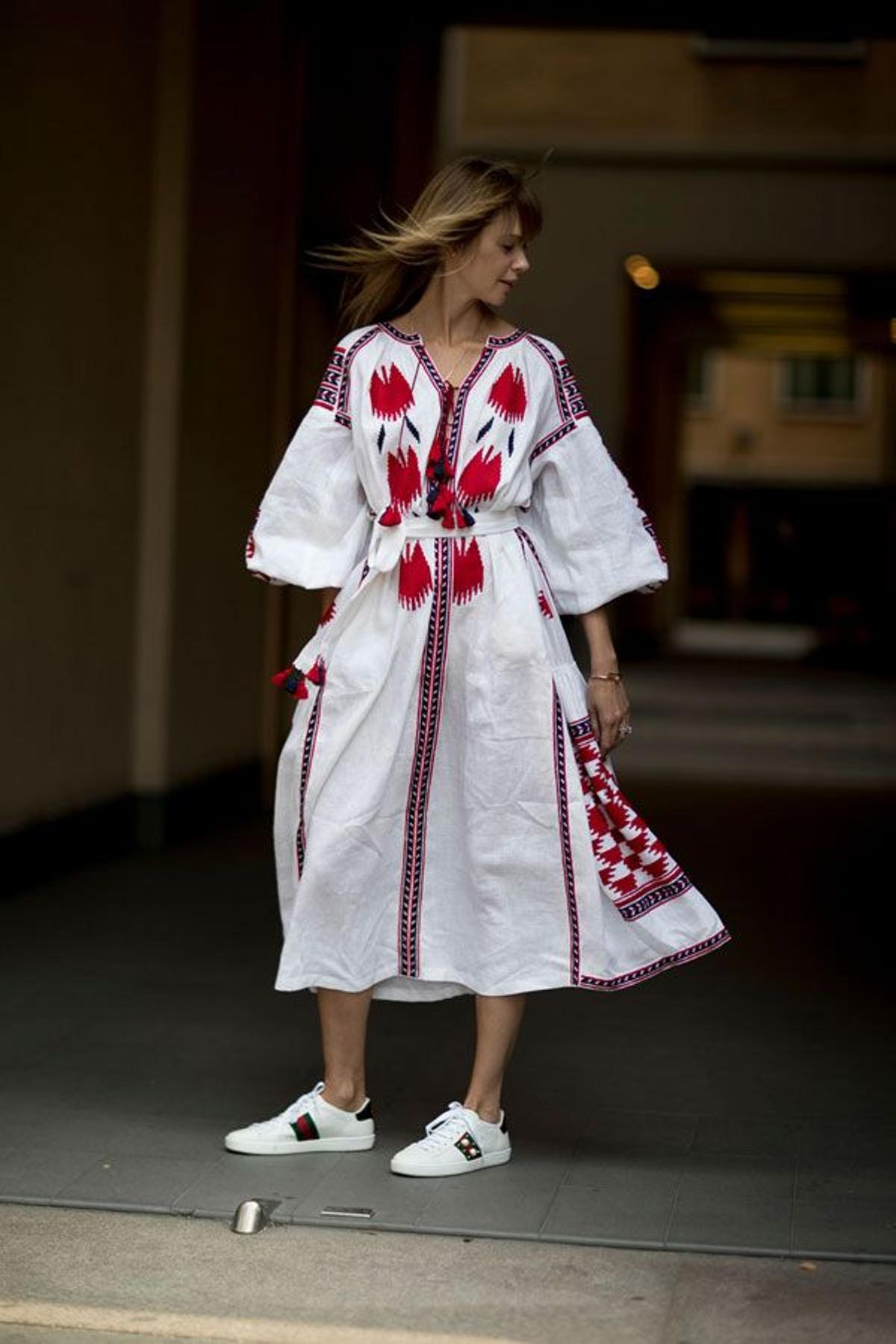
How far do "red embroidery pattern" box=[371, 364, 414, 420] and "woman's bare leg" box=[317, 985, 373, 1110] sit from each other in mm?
1111

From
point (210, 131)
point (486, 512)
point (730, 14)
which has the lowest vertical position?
point (486, 512)

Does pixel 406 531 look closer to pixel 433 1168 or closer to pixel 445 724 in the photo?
pixel 445 724

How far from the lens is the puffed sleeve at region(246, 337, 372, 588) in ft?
13.8

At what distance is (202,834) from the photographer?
28.9 feet

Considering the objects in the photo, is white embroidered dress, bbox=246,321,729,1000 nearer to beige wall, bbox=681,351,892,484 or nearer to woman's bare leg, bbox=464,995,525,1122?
woman's bare leg, bbox=464,995,525,1122

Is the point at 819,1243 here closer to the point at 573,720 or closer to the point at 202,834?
the point at 573,720

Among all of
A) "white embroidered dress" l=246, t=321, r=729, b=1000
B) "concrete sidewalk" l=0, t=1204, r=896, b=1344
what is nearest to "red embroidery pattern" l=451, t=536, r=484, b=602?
"white embroidered dress" l=246, t=321, r=729, b=1000

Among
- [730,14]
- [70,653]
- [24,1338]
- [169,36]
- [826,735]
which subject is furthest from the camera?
[826,735]

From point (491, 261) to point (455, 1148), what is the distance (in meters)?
1.69

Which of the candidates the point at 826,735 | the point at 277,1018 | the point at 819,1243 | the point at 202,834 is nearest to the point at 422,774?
the point at 819,1243

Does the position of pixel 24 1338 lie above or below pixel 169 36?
below

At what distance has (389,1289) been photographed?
11.5 feet

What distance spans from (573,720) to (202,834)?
188 inches

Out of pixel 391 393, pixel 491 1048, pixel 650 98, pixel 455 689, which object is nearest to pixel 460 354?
pixel 391 393
